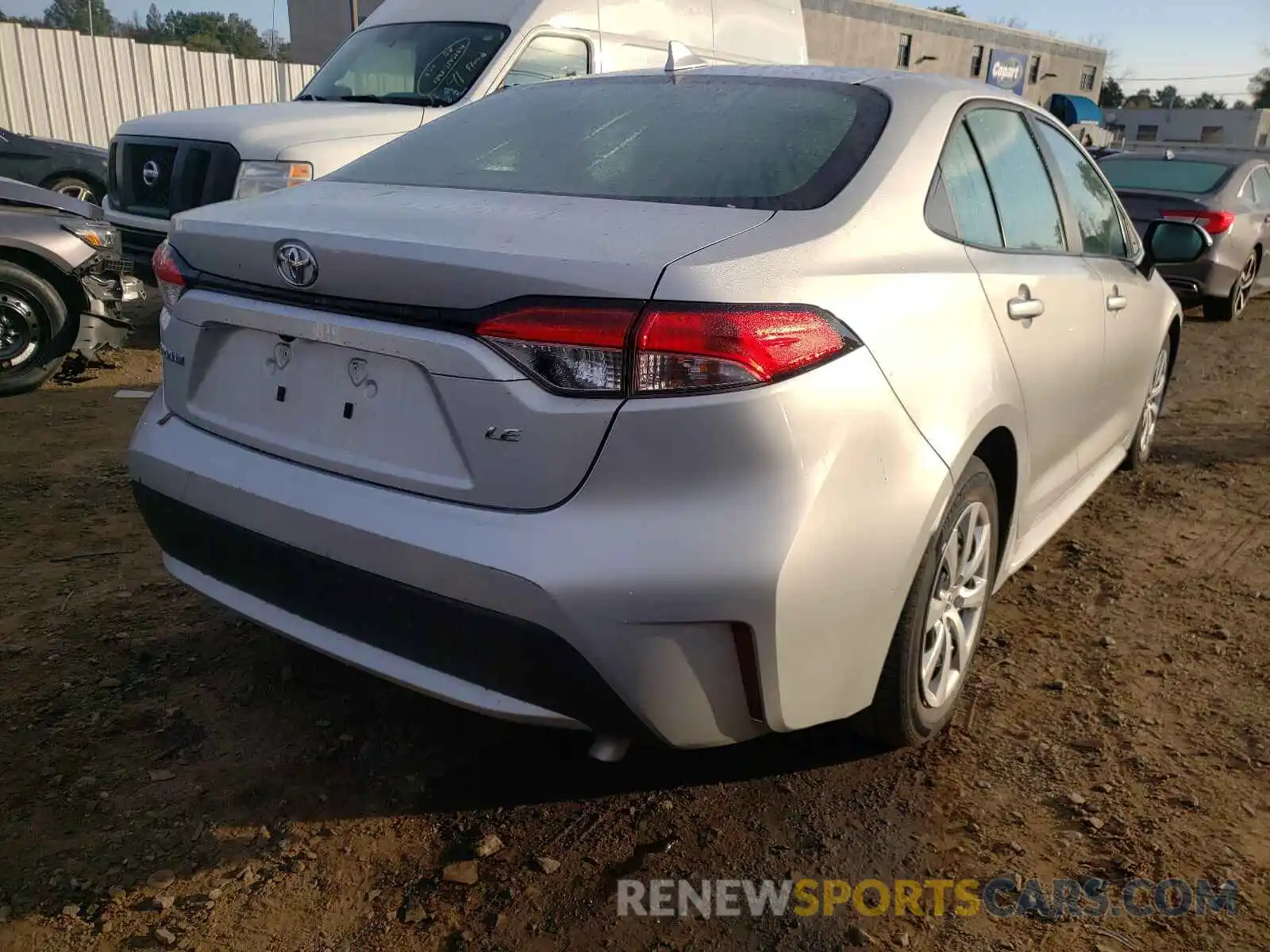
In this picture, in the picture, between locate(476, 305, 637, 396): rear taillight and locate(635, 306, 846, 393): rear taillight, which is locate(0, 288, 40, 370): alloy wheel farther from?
locate(635, 306, 846, 393): rear taillight

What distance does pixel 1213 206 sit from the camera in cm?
878

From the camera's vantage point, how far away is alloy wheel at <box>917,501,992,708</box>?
2.43 m

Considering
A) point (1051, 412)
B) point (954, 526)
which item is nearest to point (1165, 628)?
point (1051, 412)

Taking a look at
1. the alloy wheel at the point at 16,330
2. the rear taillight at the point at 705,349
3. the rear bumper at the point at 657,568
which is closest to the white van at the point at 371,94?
the alloy wheel at the point at 16,330

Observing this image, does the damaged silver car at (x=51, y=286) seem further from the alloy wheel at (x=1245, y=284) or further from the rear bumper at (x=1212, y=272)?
the alloy wheel at (x=1245, y=284)

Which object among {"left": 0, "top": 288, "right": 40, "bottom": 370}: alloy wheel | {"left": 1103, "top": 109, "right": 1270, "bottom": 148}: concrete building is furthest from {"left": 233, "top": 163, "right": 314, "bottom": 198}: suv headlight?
{"left": 1103, "top": 109, "right": 1270, "bottom": 148}: concrete building

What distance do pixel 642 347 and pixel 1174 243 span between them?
2939mm

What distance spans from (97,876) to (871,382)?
6.13 ft

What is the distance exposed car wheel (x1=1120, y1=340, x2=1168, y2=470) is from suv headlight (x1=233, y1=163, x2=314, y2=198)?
474 centimetres

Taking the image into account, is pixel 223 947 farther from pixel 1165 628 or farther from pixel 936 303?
pixel 1165 628

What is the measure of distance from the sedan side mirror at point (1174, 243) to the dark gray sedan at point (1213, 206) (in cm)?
528

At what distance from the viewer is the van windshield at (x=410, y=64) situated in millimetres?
6762

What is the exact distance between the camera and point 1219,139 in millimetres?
55438

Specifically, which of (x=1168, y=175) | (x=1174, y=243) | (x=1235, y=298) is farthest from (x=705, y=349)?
(x=1235, y=298)
